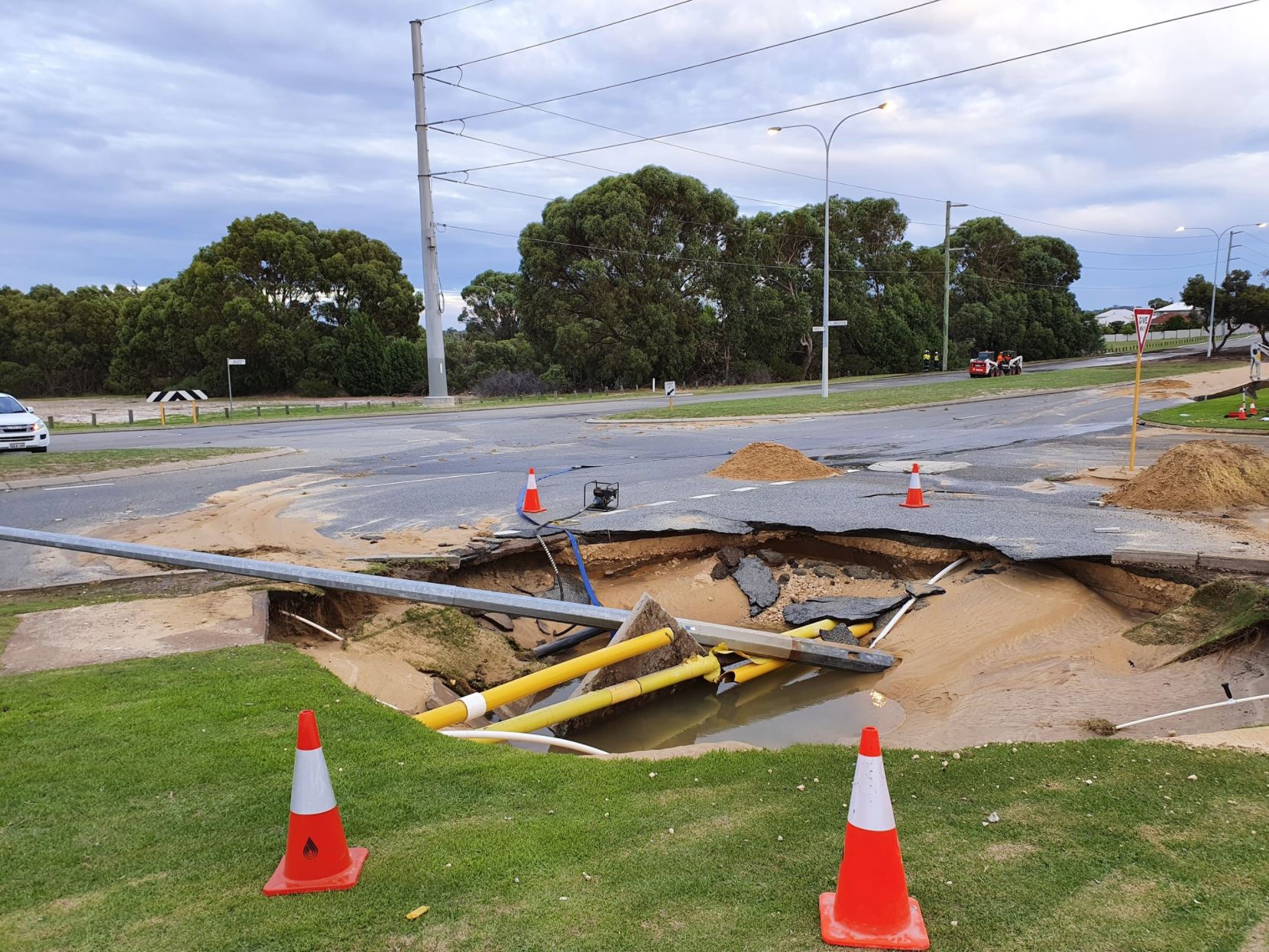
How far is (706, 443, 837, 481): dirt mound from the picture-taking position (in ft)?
42.4

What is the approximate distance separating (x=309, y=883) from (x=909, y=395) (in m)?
31.4

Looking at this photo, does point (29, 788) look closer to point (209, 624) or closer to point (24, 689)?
point (24, 689)

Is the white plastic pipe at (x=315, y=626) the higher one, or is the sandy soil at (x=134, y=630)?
the sandy soil at (x=134, y=630)

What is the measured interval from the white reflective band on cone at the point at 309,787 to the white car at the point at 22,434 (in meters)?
18.9

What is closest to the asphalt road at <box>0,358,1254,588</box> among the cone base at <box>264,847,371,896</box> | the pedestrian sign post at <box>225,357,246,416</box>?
the pedestrian sign post at <box>225,357,246,416</box>

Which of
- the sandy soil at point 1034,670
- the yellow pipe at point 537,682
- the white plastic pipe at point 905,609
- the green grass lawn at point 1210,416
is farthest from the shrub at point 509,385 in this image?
the yellow pipe at point 537,682

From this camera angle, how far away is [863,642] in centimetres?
774

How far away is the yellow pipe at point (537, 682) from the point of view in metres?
4.84

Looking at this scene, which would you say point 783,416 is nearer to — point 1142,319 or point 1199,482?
point 1142,319

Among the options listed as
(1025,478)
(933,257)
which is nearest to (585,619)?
(1025,478)

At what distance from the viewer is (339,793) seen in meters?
3.69

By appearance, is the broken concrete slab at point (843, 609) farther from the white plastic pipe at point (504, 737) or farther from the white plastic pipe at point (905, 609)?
the white plastic pipe at point (504, 737)

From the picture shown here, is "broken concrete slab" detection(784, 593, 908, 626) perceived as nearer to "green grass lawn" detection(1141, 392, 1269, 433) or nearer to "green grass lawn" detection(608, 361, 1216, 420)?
"green grass lawn" detection(1141, 392, 1269, 433)

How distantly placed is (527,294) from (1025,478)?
3692cm
